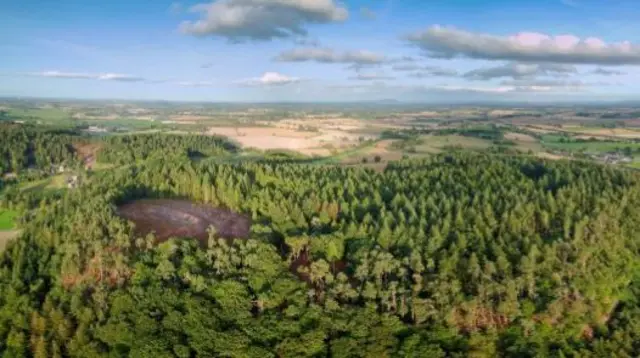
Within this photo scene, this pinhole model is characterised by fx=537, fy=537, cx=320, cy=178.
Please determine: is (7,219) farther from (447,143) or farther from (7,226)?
→ (447,143)

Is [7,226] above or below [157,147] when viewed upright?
below

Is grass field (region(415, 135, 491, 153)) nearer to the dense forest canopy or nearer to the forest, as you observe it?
the forest

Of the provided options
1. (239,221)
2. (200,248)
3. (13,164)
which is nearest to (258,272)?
(200,248)

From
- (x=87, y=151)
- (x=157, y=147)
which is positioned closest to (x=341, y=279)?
(x=157, y=147)

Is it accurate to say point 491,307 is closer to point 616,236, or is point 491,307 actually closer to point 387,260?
point 387,260

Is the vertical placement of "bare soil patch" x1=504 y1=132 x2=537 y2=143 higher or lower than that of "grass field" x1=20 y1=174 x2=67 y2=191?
higher

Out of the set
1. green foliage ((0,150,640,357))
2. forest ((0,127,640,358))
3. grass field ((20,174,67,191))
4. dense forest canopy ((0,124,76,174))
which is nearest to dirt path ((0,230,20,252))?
forest ((0,127,640,358))

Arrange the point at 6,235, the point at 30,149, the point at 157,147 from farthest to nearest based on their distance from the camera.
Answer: the point at 157,147, the point at 30,149, the point at 6,235
